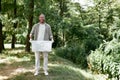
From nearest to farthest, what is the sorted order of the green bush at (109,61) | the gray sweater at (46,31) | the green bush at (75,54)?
the gray sweater at (46,31)
the green bush at (109,61)
the green bush at (75,54)

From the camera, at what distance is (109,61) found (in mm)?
12156

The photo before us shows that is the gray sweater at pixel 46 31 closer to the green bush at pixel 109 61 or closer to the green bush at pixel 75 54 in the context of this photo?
the green bush at pixel 109 61

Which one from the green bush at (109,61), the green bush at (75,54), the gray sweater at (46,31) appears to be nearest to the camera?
the gray sweater at (46,31)

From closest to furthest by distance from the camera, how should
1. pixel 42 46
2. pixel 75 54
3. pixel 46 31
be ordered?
pixel 42 46, pixel 46 31, pixel 75 54

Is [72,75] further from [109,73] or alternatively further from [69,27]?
[69,27]

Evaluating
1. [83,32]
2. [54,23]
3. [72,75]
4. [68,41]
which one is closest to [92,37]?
[83,32]

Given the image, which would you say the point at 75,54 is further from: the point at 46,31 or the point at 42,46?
the point at 42,46

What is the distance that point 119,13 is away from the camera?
26.3 m

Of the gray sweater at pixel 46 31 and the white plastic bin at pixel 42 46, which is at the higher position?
the gray sweater at pixel 46 31

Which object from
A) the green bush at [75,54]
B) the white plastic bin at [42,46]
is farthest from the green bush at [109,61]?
the white plastic bin at [42,46]

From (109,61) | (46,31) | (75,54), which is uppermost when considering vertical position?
(46,31)

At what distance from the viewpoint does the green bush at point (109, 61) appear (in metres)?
11.4

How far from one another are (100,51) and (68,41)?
9.39 m

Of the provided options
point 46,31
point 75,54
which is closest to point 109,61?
point 46,31
